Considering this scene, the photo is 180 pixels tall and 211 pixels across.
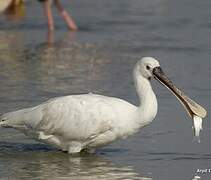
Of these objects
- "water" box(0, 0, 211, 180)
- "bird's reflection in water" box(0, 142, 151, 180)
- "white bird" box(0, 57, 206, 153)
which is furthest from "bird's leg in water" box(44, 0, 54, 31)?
"white bird" box(0, 57, 206, 153)

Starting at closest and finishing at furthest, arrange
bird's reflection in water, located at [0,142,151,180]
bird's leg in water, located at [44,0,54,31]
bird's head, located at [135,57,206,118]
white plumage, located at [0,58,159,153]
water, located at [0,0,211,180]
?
bird's reflection in water, located at [0,142,151,180], water, located at [0,0,211,180], white plumage, located at [0,58,159,153], bird's head, located at [135,57,206,118], bird's leg in water, located at [44,0,54,31]

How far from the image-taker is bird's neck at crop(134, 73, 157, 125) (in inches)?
398

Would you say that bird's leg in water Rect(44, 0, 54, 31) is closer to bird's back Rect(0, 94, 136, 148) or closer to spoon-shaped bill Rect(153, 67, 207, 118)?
bird's back Rect(0, 94, 136, 148)

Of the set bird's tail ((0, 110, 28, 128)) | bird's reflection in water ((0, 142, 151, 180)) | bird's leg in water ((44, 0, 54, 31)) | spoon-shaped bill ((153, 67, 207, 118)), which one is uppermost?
bird's leg in water ((44, 0, 54, 31))

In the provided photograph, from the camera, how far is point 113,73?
15.2 m

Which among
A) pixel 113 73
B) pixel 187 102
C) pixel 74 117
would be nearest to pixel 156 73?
pixel 187 102

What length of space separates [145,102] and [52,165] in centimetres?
119

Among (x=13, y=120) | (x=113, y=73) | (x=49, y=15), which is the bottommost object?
(x=13, y=120)

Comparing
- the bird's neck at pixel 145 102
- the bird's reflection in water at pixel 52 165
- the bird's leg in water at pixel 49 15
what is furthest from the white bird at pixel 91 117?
the bird's leg in water at pixel 49 15

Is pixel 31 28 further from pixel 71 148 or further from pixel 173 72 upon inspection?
pixel 71 148

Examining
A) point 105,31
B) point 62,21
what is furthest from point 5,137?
point 62,21

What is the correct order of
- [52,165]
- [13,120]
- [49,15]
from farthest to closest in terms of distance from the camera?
[49,15] → [13,120] → [52,165]

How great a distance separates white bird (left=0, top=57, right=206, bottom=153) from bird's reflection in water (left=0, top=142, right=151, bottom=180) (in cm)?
18

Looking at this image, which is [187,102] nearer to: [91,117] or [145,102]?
[145,102]
